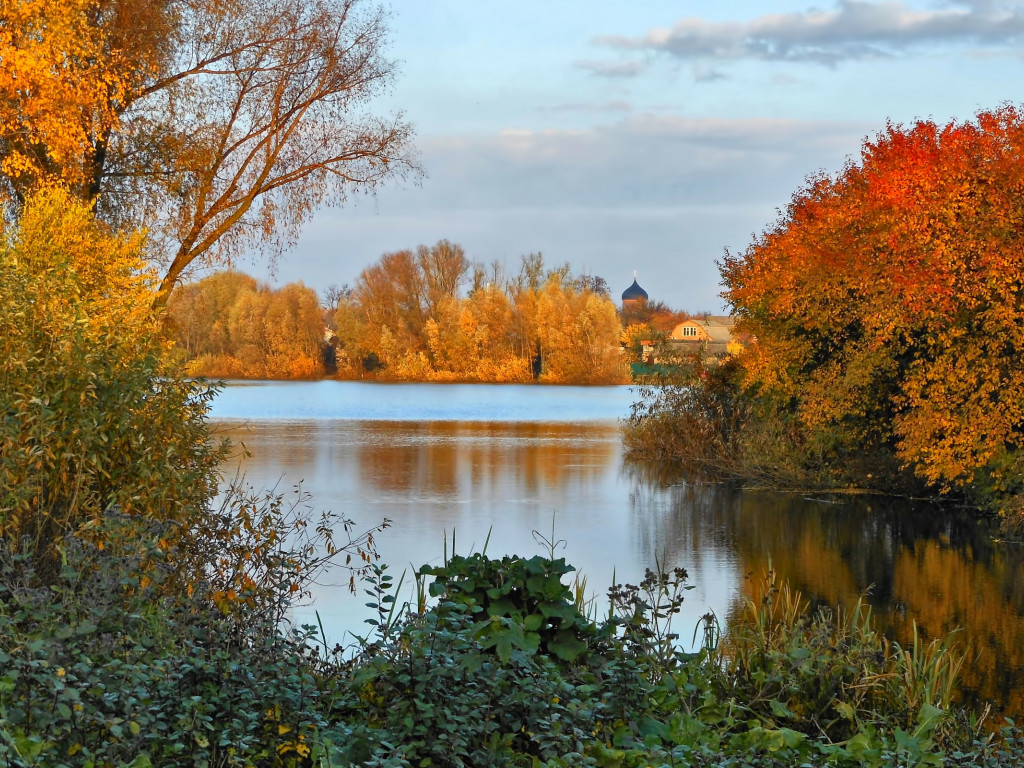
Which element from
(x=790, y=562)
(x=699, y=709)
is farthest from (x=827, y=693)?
(x=790, y=562)

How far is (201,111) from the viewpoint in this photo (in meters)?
20.6

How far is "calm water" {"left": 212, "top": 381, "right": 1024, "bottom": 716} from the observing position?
11195 mm

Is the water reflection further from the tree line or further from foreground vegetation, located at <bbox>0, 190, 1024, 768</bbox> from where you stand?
the tree line

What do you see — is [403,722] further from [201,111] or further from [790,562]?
[201,111]

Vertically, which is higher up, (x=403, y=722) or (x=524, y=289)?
(x=524, y=289)

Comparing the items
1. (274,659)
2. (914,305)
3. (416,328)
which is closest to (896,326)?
(914,305)

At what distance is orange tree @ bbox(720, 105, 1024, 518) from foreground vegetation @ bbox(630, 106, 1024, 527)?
0.03 metres

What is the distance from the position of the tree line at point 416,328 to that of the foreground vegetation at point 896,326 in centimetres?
6049

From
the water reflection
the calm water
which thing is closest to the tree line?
the calm water

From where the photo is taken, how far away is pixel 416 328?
9219cm

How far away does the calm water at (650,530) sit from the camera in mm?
11195

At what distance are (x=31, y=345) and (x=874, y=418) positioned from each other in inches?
601

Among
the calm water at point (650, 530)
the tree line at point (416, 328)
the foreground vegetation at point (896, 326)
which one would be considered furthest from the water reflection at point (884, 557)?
the tree line at point (416, 328)

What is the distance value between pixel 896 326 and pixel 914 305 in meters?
1.16
